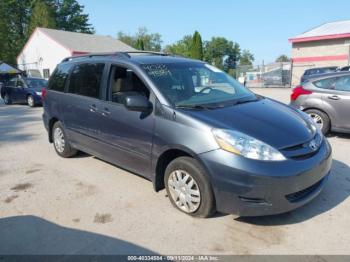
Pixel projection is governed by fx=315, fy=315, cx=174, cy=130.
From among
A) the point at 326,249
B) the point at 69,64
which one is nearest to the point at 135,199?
the point at 326,249

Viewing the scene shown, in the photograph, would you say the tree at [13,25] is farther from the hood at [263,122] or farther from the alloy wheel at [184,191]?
the hood at [263,122]

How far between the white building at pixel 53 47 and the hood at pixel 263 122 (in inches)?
1275

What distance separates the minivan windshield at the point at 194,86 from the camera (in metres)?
3.89

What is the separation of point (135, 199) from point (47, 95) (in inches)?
126

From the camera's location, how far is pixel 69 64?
562 cm

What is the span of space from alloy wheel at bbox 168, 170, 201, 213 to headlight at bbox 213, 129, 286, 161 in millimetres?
574

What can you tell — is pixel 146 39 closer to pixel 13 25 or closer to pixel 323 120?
pixel 13 25

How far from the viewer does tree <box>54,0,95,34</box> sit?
55812 mm

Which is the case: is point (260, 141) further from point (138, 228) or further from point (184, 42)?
point (184, 42)

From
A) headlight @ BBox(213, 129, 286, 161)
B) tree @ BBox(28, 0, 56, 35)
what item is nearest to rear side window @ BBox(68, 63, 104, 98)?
headlight @ BBox(213, 129, 286, 161)

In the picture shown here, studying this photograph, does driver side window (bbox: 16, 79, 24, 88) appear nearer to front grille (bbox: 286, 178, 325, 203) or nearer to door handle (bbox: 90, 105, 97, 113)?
door handle (bbox: 90, 105, 97, 113)

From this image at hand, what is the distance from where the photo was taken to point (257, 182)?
9.98ft

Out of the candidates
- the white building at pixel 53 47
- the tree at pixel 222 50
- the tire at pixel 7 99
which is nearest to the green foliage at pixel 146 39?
the tree at pixel 222 50

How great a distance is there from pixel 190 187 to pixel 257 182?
783mm
